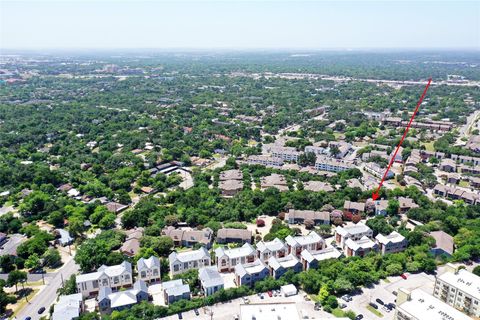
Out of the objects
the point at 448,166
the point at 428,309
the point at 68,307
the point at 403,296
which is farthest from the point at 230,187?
the point at 448,166

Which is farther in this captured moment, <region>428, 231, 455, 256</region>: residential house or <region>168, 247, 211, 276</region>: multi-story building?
<region>428, 231, 455, 256</region>: residential house

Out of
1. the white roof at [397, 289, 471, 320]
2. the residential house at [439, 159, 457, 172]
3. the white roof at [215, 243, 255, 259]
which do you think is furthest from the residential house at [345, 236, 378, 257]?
the residential house at [439, 159, 457, 172]

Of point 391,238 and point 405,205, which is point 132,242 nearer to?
point 391,238

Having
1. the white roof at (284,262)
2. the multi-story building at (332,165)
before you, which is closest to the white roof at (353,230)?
the white roof at (284,262)

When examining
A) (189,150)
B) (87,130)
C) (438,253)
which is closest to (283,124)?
(189,150)

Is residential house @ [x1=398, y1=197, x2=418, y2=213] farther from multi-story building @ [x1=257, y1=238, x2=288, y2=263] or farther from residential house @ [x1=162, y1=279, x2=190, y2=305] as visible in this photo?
residential house @ [x1=162, y1=279, x2=190, y2=305]

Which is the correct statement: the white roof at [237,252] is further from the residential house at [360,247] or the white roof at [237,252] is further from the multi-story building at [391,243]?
the multi-story building at [391,243]

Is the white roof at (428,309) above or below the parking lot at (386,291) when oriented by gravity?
above
